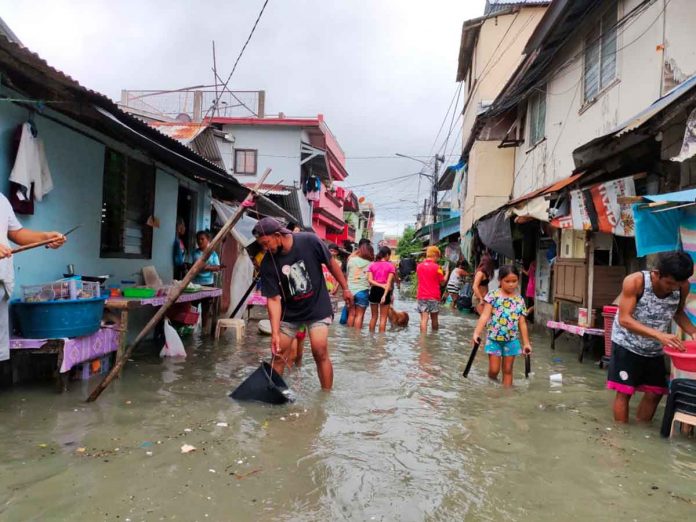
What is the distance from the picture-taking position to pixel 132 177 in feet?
24.8

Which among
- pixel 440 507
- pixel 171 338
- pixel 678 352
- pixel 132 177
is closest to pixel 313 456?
pixel 440 507

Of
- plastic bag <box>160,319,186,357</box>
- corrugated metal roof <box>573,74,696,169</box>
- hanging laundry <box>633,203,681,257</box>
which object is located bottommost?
plastic bag <box>160,319,186,357</box>

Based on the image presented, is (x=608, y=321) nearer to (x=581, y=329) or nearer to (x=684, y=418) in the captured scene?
(x=581, y=329)

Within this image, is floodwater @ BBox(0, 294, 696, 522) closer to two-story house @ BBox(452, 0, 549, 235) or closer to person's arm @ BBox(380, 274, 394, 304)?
person's arm @ BBox(380, 274, 394, 304)

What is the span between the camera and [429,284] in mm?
10383

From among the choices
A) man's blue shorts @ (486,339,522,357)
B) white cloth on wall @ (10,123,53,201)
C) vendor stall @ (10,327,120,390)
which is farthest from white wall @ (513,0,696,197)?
vendor stall @ (10,327,120,390)

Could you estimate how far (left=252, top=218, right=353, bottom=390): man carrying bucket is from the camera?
5008 mm

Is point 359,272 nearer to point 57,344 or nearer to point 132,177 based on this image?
point 132,177

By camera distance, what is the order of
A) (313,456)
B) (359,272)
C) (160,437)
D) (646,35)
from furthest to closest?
(359,272), (646,35), (160,437), (313,456)

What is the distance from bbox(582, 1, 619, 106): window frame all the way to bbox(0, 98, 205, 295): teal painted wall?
25.6ft

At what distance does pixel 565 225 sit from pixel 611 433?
163 inches

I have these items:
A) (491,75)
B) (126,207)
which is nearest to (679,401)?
(126,207)

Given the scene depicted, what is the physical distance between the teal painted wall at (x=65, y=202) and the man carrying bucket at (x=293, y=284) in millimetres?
2356

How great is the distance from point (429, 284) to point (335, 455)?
274 inches
